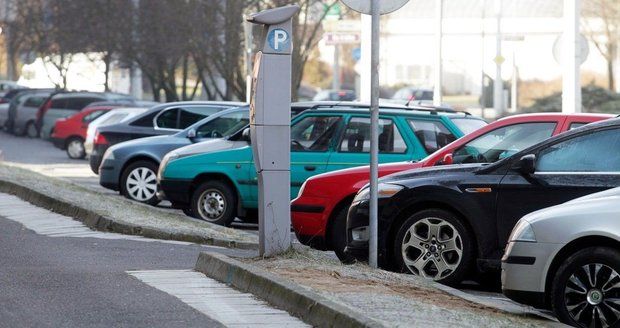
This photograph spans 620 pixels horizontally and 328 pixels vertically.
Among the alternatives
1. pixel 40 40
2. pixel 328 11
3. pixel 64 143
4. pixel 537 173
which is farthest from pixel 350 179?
pixel 40 40

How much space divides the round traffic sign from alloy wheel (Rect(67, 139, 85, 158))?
2768 centimetres

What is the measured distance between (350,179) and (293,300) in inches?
190

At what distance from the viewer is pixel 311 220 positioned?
13.6 m

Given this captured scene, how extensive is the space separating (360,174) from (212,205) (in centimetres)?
420

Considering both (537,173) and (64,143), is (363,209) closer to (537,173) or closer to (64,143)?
(537,173)

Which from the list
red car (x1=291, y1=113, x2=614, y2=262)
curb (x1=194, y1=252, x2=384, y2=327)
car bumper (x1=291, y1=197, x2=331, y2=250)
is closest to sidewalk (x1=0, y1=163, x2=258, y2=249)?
car bumper (x1=291, y1=197, x2=331, y2=250)

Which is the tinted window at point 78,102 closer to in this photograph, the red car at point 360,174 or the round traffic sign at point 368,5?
the red car at point 360,174

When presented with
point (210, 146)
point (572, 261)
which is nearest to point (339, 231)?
point (210, 146)

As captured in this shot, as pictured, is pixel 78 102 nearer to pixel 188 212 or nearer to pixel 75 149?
pixel 75 149

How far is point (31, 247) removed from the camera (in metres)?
12.8

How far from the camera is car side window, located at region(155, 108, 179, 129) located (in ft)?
74.5

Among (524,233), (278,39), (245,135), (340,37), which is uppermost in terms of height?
(340,37)

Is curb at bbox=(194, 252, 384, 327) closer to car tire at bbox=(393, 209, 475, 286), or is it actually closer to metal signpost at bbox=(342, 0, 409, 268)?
metal signpost at bbox=(342, 0, 409, 268)

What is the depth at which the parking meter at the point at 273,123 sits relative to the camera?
1080cm
